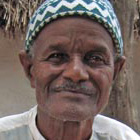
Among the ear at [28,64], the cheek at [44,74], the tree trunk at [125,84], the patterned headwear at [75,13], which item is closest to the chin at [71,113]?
the cheek at [44,74]

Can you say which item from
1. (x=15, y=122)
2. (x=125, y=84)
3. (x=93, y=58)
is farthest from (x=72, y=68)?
(x=125, y=84)

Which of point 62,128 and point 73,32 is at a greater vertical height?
point 73,32

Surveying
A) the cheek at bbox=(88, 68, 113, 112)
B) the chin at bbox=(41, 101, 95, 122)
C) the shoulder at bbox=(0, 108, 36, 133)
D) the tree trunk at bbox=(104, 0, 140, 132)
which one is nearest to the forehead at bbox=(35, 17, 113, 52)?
the cheek at bbox=(88, 68, 113, 112)

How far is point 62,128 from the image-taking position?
6.98ft

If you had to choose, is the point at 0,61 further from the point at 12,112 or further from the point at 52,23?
the point at 52,23

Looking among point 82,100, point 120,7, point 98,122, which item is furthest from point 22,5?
point 82,100

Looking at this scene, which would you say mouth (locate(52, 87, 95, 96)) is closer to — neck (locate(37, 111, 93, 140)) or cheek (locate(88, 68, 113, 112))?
cheek (locate(88, 68, 113, 112))

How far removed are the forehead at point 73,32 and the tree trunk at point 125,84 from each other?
1636 millimetres

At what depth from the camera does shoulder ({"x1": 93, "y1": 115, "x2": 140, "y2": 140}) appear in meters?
2.33

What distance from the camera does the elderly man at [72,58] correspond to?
1.94m

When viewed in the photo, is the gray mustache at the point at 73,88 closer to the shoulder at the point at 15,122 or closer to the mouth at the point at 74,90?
the mouth at the point at 74,90

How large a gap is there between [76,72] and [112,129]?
22.5 inches

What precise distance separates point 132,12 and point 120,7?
0.11m

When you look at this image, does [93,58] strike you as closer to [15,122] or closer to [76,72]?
[76,72]
